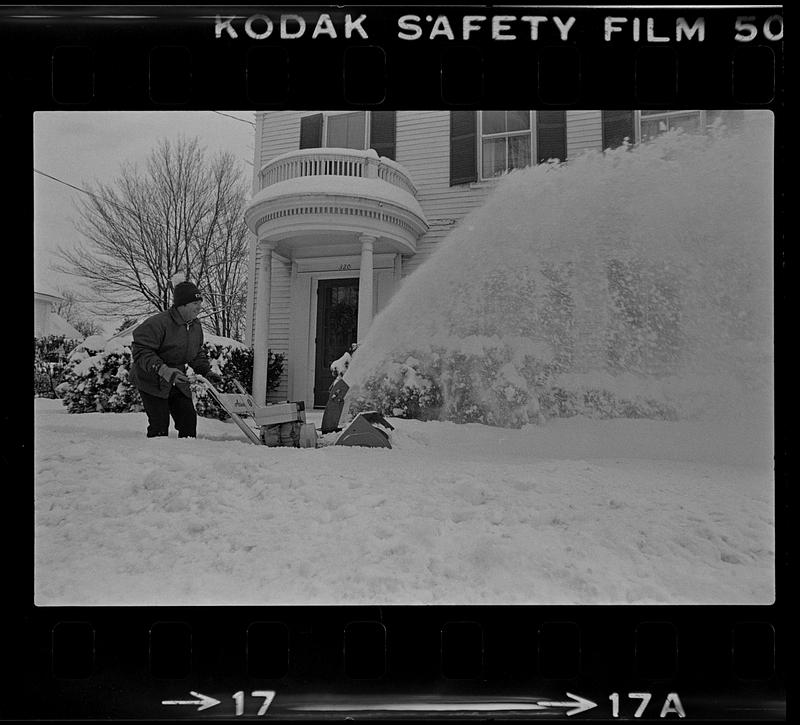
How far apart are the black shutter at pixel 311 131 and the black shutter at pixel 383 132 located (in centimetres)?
19

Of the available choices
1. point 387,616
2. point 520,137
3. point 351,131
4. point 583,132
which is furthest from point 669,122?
point 387,616

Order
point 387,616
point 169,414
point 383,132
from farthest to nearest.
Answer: point 169,414, point 383,132, point 387,616

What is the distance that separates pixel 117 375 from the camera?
207 cm

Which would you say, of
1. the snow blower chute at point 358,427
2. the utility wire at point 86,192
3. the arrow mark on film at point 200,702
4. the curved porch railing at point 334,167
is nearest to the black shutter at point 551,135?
the curved porch railing at point 334,167

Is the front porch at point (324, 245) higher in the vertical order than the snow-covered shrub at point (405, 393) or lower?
higher

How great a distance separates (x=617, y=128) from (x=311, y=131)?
1141mm

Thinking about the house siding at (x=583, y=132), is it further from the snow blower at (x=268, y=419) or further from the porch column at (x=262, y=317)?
the snow blower at (x=268, y=419)

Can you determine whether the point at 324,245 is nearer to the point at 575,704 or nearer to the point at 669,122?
the point at 669,122

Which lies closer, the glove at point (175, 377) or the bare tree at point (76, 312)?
the bare tree at point (76, 312)

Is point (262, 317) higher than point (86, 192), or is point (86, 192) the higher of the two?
point (86, 192)

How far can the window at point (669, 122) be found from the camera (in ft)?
6.42
